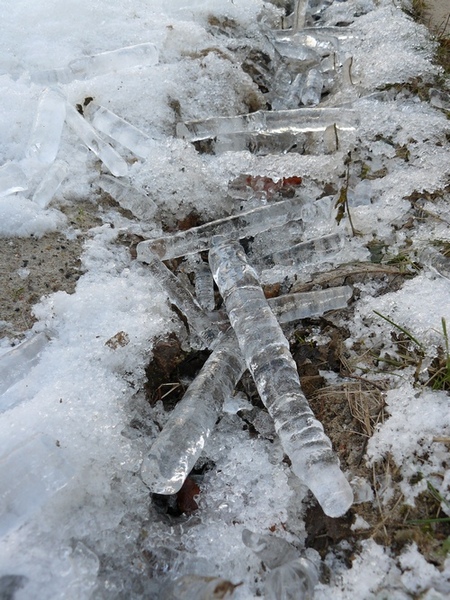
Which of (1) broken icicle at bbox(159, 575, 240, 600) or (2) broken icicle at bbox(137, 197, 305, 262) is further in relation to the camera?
(2) broken icicle at bbox(137, 197, 305, 262)

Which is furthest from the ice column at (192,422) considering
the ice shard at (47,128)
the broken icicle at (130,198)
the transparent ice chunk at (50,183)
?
the ice shard at (47,128)

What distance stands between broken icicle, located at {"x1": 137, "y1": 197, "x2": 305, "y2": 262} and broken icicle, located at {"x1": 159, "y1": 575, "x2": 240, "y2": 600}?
1.26m

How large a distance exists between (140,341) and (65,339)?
268 mm

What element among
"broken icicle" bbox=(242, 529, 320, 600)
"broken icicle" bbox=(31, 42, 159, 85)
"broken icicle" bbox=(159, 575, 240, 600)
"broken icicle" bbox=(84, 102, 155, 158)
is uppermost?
"broken icicle" bbox=(31, 42, 159, 85)

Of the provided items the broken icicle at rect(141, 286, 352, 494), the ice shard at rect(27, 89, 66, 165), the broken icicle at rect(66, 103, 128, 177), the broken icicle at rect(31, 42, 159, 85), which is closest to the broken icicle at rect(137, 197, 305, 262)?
the broken icicle at rect(141, 286, 352, 494)

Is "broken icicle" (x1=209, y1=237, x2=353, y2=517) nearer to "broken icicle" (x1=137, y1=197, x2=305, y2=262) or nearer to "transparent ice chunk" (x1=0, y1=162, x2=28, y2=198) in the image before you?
"broken icicle" (x1=137, y1=197, x2=305, y2=262)

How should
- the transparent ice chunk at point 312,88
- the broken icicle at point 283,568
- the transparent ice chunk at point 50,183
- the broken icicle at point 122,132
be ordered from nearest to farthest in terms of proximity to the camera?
the broken icicle at point 283,568
the transparent ice chunk at point 50,183
the broken icicle at point 122,132
the transparent ice chunk at point 312,88

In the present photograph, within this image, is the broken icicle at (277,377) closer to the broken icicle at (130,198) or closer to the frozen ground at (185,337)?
the frozen ground at (185,337)

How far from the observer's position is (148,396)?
6.19ft

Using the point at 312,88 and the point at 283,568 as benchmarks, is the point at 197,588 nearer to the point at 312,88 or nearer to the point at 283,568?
the point at 283,568

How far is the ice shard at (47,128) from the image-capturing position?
2.62m

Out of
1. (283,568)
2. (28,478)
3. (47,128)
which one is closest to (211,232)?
(47,128)

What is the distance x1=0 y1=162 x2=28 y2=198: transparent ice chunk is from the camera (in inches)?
96.7

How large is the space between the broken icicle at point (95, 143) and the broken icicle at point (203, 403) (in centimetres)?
108
